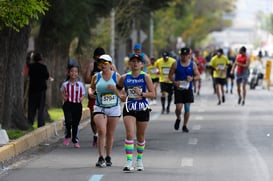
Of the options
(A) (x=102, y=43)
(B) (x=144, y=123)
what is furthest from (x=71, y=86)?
(A) (x=102, y=43)

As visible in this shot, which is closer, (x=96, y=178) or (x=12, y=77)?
(x=96, y=178)

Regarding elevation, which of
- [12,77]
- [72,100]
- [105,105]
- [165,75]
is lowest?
[72,100]

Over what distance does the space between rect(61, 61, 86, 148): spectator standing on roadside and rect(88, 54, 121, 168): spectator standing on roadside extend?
3.41m

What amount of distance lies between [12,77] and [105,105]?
618 cm

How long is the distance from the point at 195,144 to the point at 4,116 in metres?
4.33

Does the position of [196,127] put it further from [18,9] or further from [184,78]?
[18,9]

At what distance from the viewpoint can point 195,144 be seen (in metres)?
18.9

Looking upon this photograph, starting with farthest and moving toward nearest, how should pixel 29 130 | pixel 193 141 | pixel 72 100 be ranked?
pixel 29 130, pixel 193 141, pixel 72 100

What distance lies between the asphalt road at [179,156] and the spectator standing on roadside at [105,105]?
0.36m

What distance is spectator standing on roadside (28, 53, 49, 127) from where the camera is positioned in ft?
72.3

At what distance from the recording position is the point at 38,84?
22.1 metres

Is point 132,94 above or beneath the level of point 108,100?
Result: above

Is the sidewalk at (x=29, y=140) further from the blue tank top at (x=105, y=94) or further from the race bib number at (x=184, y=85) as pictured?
the race bib number at (x=184, y=85)

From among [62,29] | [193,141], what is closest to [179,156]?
[193,141]
